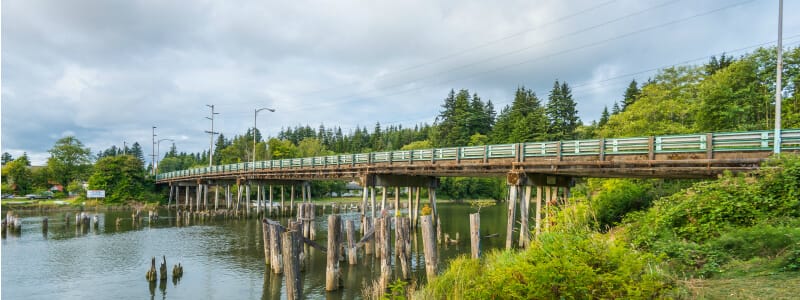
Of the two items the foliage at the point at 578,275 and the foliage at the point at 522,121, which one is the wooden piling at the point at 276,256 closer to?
the foliage at the point at 578,275

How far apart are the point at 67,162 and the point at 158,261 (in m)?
77.0

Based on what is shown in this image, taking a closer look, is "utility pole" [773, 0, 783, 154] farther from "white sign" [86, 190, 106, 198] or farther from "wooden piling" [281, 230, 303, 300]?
"white sign" [86, 190, 106, 198]

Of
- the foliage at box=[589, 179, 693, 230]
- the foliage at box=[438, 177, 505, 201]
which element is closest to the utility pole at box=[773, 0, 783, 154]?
the foliage at box=[589, 179, 693, 230]

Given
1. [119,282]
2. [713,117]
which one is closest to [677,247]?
[119,282]

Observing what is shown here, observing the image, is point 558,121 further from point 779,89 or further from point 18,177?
point 18,177

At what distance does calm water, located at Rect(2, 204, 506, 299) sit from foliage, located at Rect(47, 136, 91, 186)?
2163 inches

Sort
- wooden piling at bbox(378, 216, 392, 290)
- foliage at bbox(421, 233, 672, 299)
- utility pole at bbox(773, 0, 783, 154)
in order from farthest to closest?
wooden piling at bbox(378, 216, 392, 290)
utility pole at bbox(773, 0, 783, 154)
foliage at bbox(421, 233, 672, 299)

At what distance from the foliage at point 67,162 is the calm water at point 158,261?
180ft

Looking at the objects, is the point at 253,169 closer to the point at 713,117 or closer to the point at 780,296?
the point at 713,117

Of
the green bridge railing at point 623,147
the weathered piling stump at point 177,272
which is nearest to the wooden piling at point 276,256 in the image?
the weathered piling stump at point 177,272

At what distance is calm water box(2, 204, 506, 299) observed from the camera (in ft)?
52.1

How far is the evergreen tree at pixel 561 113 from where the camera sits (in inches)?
2653

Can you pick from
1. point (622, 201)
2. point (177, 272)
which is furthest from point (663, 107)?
point (177, 272)

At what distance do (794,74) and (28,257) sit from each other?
158 ft
